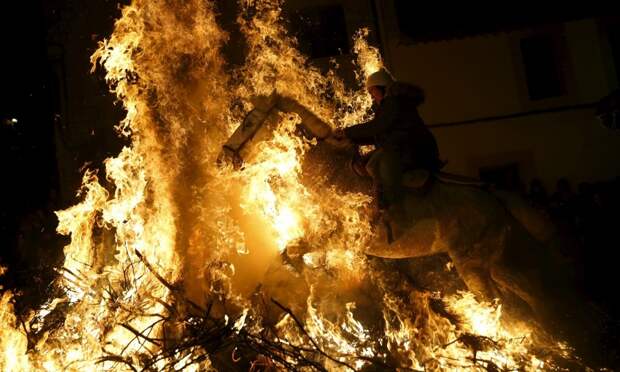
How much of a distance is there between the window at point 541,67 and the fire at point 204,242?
7.33m

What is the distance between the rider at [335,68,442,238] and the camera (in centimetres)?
590

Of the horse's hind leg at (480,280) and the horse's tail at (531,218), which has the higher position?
the horse's tail at (531,218)

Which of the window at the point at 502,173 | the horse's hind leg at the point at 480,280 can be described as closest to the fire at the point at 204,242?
the horse's hind leg at the point at 480,280

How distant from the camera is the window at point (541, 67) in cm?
1411

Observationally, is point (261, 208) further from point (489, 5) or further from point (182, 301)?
point (489, 5)

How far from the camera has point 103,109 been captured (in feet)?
38.7

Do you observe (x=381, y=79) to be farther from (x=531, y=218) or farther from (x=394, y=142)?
(x=531, y=218)

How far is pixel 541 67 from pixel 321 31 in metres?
6.46

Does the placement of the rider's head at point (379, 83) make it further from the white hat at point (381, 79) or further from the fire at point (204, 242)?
the fire at point (204, 242)

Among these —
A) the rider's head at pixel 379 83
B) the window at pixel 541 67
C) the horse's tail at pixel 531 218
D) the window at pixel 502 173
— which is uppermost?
the window at pixel 541 67

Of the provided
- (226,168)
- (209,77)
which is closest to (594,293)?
(226,168)

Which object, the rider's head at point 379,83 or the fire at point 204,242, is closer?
the fire at point 204,242

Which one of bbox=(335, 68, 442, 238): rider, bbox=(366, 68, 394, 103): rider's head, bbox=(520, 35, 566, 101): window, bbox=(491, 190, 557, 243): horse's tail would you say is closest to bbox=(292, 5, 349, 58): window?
bbox=(520, 35, 566, 101): window

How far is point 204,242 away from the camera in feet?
25.0
